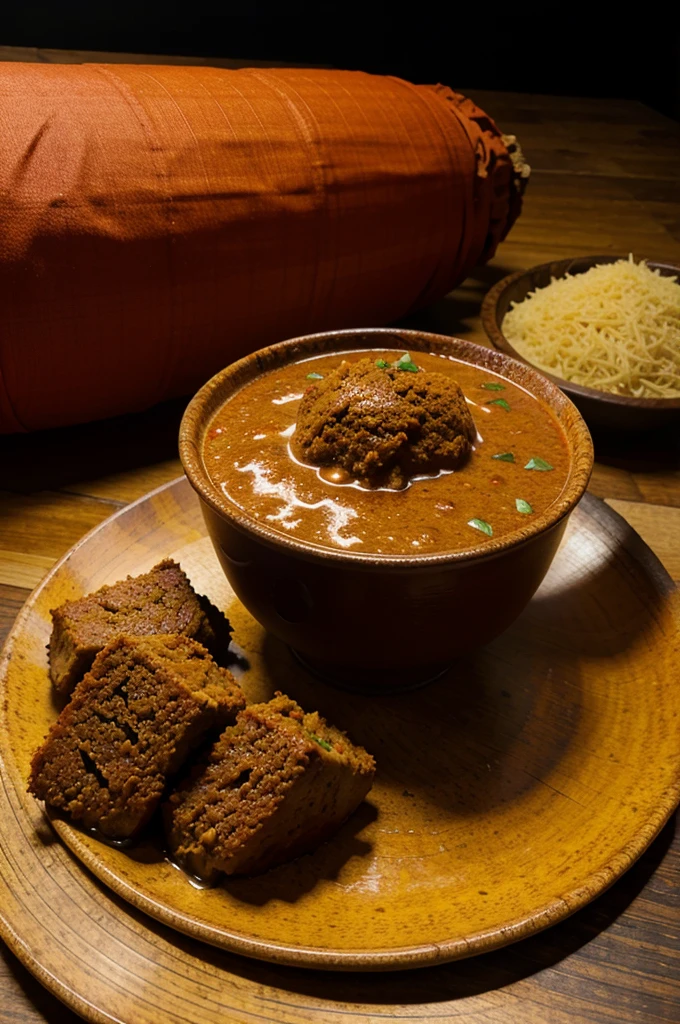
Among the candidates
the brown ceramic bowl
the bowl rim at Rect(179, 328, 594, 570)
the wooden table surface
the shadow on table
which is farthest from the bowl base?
the shadow on table

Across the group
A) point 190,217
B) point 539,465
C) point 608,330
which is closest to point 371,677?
point 539,465

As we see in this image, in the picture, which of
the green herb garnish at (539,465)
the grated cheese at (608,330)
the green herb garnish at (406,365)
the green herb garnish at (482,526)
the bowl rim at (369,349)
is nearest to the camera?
the bowl rim at (369,349)

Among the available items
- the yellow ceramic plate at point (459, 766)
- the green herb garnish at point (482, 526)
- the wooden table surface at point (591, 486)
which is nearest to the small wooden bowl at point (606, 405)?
the wooden table surface at point (591, 486)

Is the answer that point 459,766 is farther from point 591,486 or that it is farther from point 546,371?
point 546,371

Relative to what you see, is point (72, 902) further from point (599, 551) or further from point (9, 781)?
point (599, 551)

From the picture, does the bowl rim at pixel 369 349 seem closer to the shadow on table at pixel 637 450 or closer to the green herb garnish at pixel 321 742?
the green herb garnish at pixel 321 742

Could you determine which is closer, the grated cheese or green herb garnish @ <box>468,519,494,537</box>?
green herb garnish @ <box>468,519,494,537</box>

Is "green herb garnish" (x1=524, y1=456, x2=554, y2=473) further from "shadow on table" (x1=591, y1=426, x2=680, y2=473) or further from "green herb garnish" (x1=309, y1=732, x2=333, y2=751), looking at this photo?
"shadow on table" (x1=591, y1=426, x2=680, y2=473)

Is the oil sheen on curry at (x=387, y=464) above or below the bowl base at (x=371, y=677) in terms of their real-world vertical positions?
above
